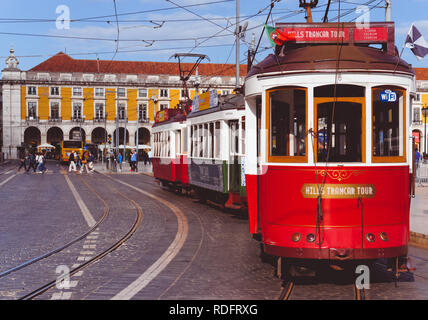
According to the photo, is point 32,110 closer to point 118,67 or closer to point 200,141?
point 118,67

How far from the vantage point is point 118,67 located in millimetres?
90250

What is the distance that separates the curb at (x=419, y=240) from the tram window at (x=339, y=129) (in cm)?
437

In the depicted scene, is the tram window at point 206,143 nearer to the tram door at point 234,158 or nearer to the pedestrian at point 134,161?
the tram door at point 234,158

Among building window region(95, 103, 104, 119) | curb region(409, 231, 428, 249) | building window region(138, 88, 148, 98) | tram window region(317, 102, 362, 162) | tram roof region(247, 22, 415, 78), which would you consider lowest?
curb region(409, 231, 428, 249)

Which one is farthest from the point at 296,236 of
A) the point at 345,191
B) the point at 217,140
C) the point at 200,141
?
the point at 200,141

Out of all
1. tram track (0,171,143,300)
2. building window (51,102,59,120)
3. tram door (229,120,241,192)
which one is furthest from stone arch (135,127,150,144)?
tram door (229,120,241,192)

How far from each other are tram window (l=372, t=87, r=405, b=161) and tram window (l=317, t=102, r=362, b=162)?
0.21 metres

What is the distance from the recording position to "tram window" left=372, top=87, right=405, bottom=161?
23.9ft

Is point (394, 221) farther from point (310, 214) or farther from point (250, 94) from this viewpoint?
point (250, 94)

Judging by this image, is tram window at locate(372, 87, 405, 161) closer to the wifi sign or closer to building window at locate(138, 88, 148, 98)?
the wifi sign

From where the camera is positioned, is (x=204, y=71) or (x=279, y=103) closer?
(x=279, y=103)
